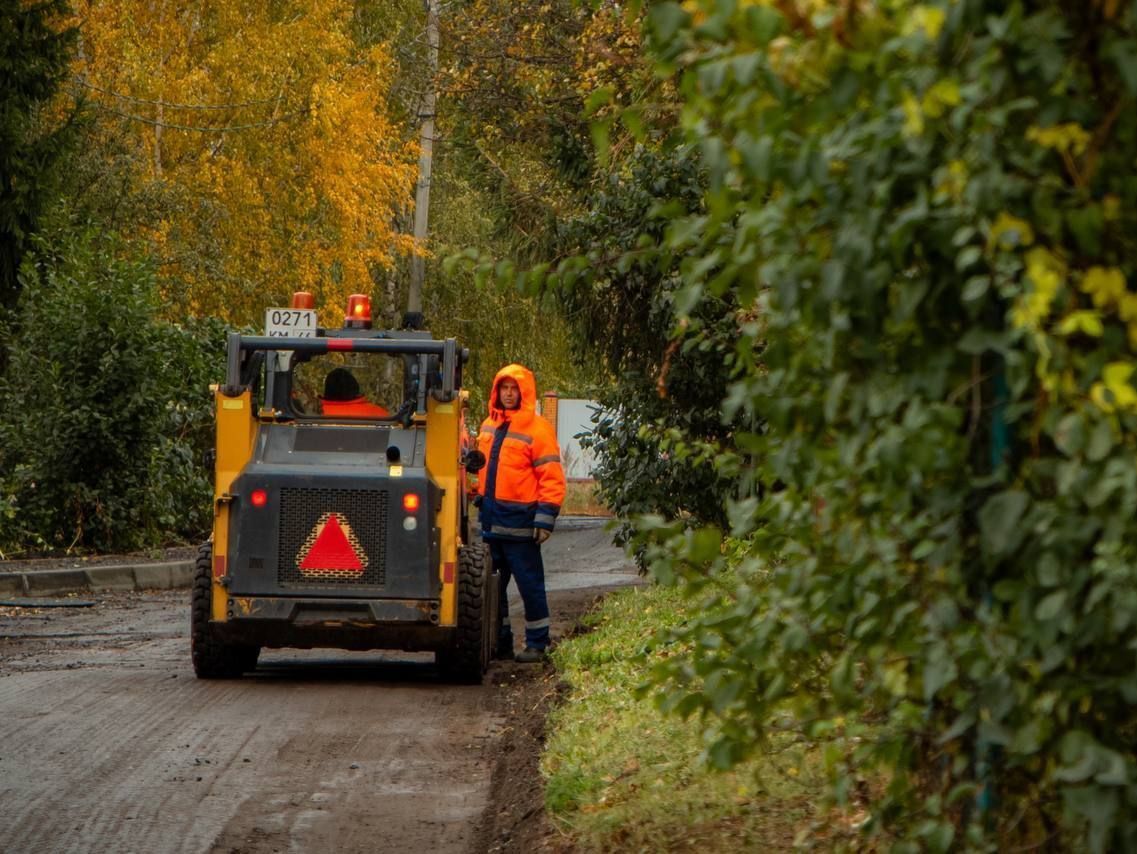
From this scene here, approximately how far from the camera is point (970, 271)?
3.37 m

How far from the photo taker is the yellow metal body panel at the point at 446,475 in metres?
11.1

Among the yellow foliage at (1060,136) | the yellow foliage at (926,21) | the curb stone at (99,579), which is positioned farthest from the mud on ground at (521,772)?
the curb stone at (99,579)

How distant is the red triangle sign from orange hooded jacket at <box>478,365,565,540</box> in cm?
164

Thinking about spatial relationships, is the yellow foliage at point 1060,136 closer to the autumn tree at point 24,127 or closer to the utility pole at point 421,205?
the autumn tree at point 24,127

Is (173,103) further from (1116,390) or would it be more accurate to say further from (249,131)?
(1116,390)

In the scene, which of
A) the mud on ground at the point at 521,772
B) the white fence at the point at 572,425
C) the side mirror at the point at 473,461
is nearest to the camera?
the mud on ground at the point at 521,772

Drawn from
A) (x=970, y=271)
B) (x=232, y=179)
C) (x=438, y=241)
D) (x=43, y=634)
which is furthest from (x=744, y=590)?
(x=438, y=241)

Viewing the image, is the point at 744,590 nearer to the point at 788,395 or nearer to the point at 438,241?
the point at 788,395

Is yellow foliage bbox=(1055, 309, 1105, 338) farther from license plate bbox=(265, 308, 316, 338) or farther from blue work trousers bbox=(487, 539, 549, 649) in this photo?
blue work trousers bbox=(487, 539, 549, 649)

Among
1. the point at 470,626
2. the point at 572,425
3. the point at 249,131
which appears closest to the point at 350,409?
the point at 470,626

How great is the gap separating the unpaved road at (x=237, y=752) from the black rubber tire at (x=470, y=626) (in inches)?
4.8

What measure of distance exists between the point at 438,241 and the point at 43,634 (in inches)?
953

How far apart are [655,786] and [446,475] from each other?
484cm

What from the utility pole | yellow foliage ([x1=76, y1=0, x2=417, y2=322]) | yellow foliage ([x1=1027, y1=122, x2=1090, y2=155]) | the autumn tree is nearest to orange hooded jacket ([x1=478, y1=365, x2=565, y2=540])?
yellow foliage ([x1=1027, y1=122, x2=1090, y2=155])
